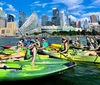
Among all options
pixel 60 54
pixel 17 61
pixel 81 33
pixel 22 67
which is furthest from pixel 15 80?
pixel 81 33

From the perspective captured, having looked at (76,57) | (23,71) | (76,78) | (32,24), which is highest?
(32,24)

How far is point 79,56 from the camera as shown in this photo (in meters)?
17.8

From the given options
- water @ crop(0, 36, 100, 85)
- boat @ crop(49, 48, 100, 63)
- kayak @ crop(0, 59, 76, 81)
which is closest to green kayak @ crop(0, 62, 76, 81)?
kayak @ crop(0, 59, 76, 81)

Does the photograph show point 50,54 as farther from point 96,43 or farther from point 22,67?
point 22,67

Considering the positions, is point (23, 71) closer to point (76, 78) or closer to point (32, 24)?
point (76, 78)

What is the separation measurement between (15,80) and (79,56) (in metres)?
8.25

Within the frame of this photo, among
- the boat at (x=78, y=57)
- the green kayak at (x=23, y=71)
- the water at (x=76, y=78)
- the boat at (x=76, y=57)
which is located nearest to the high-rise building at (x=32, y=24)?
the boat at (x=76, y=57)

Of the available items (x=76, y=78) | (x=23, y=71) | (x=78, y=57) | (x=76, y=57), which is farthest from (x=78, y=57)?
(x=23, y=71)

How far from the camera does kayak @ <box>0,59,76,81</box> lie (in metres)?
10.6

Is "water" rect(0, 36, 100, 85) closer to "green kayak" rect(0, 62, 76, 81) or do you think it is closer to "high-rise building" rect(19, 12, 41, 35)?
"green kayak" rect(0, 62, 76, 81)

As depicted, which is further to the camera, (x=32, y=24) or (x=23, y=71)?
(x=32, y=24)

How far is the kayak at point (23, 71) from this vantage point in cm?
1058

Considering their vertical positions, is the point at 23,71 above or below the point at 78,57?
below

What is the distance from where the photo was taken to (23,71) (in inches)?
431
